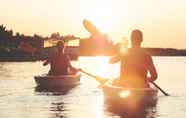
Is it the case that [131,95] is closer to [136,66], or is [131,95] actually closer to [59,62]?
[136,66]

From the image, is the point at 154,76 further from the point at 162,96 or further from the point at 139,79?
the point at 162,96

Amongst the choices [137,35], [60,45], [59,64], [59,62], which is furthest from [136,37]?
[59,64]

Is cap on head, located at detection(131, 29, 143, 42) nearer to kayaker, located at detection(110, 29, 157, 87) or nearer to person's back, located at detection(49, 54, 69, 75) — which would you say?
kayaker, located at detection(110, 29, 157, 87)

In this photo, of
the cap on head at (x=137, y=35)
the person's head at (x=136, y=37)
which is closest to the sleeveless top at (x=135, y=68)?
the person's head at (x=136, y=37)

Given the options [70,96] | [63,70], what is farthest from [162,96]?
[63,70]

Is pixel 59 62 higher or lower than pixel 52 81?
higher

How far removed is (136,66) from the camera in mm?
27078

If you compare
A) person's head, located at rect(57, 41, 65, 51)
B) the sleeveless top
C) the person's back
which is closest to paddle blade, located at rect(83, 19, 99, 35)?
the sleeveless top

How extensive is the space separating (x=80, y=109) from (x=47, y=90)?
10278mm

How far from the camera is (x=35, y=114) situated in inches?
991

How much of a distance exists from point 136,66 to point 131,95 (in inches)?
50.9

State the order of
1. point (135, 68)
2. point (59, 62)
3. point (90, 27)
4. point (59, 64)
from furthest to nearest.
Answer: point (59, 64) → point (59, 62) → point (135, 68) → point (90, 27)

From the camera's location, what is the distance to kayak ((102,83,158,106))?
27.4 m

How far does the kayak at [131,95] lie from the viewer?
27391 mm
